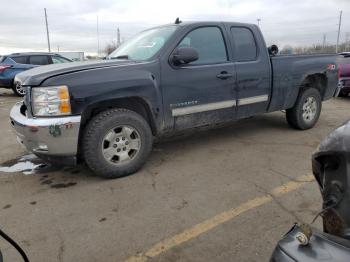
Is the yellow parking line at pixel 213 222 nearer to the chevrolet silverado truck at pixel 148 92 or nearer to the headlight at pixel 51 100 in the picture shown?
the chevrolet silverado truck at pixel 148 92

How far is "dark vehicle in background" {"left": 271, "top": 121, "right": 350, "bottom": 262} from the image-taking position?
1.57 m

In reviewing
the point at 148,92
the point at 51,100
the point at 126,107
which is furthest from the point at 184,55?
the point at 51,100

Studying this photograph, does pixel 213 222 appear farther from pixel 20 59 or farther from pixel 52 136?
pixel 20 59

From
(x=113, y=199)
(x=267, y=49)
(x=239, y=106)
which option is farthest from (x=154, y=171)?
(x=267, y=49)

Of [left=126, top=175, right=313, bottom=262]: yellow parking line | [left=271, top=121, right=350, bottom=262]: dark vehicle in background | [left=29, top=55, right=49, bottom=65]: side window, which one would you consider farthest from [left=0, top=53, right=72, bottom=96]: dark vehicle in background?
[left=271, top=121, right=350, bottom=262]: dark vehicle in background

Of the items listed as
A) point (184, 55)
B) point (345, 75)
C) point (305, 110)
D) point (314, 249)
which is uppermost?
point (184, 55)

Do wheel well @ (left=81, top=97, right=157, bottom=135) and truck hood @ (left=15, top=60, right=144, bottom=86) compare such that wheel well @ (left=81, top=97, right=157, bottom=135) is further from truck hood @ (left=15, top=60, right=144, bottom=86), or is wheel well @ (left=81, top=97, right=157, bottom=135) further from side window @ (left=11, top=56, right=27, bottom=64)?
side window @ (left=11, top=56, right=27, bottom=64)

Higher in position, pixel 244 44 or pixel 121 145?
pixel 244 44

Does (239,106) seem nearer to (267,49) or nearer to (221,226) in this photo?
(267,49)

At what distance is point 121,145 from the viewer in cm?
450

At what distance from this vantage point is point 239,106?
219 inches

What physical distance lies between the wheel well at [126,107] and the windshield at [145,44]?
0.62 metres

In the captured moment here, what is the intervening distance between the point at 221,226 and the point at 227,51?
294 centimetres

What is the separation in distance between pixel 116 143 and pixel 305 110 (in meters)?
3.75
